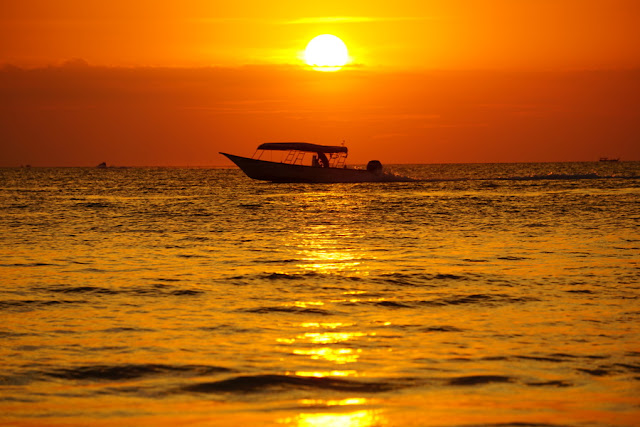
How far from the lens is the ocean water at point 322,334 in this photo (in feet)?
30.9

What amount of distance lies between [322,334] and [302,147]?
2991 inches

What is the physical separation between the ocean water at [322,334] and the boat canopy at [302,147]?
194ft

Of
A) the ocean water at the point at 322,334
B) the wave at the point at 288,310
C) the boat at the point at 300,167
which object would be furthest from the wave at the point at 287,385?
the boat at the point at 300,167

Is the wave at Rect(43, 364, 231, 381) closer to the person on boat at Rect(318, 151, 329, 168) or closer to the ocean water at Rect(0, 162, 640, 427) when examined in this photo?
the ocean water at Rect(0, 162, 640, 427)

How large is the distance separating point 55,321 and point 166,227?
24477 millimetres

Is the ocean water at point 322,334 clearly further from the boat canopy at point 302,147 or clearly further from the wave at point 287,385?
the boat canopy at point 302,147

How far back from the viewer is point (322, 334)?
1345 centimetres

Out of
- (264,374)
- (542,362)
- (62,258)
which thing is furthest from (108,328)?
(62,258)

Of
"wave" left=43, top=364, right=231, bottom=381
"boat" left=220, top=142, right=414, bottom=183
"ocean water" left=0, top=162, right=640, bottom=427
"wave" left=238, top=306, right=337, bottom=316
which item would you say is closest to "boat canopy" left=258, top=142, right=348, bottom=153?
"boat" left=220, top=142, right=414, bottom=183

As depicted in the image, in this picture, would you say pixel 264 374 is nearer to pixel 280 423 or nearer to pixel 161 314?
pixel 280 423

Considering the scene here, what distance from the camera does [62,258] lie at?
2550 cm

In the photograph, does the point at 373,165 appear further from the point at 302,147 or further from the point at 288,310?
the point at 288,310

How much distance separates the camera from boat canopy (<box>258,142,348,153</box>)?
88.7m

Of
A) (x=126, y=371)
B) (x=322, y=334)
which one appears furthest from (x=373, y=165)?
(x=126, y=371)
